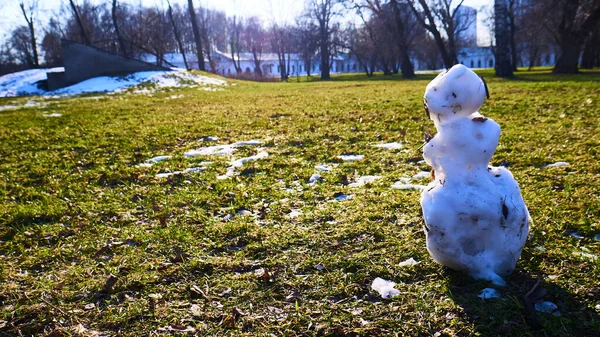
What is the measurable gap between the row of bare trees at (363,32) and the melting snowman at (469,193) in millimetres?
19613

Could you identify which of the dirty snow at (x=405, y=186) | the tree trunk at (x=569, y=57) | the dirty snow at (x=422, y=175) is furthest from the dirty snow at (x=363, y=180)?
the tree trunk at (x=569, y=57)

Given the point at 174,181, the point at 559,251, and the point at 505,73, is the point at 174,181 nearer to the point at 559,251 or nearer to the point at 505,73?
the point at 559,251

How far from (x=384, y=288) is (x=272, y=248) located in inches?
37.8

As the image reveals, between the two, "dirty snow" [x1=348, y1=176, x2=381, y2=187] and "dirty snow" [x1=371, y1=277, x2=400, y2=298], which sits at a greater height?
"dirty snow" [x1=348, y1=176, x2=381, y2=187]

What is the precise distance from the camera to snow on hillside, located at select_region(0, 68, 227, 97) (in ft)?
69.4

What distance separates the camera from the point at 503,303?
2172mm

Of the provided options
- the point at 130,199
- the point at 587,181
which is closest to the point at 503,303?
the point at 587,181

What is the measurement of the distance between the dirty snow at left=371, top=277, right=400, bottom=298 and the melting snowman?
35 centimetres

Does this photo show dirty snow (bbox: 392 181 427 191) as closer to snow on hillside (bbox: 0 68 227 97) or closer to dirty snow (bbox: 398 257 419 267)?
dirty snow (bbox: 398 257 419 267)

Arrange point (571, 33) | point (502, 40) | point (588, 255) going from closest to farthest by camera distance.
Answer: point (588, 255) < point (502, 40) < point (571, 33)

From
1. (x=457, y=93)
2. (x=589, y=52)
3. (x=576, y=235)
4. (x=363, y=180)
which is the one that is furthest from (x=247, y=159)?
→ (x=589, y=52)

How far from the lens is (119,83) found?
22219 mm

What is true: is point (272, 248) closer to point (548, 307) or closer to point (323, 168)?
point (548, 307)

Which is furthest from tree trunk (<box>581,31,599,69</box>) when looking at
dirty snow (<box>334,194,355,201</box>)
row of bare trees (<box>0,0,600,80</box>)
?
dirty snow (<box>334,194,355,201</box>)
